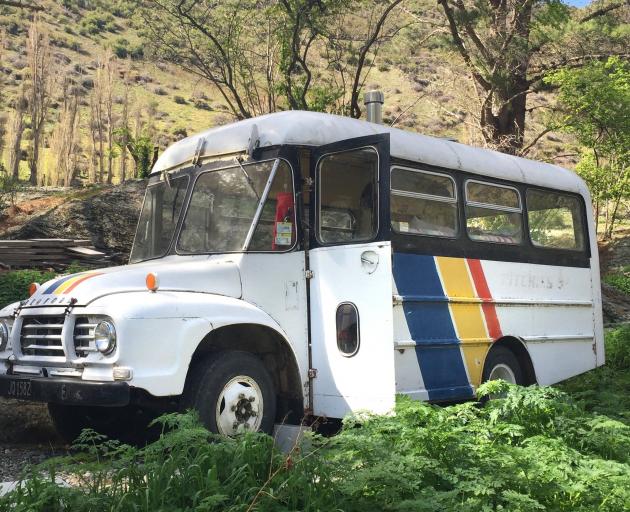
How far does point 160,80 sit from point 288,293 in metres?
59.9

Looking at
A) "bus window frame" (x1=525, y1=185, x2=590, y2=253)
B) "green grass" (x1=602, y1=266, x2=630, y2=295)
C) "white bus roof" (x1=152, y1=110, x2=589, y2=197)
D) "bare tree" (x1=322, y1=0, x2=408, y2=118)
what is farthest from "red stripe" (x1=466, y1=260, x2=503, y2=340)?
"green grass" (x1=602, y1=266, x2=630, y2=295)

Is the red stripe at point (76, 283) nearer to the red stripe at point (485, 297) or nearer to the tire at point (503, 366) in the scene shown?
the red stripe at point (485, 297)

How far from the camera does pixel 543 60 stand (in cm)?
1961

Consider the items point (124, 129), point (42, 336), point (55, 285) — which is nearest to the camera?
point (42, 336)

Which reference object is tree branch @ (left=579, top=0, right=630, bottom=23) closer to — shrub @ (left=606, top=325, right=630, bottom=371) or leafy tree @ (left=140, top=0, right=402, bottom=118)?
leafy tree @ (left=140, top=0, right=402, bottom=118)

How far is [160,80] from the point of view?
63.1 m

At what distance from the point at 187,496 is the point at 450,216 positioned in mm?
4523

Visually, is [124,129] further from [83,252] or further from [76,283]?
[76,283]

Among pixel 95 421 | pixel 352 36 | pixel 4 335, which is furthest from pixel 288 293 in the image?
pixel 352 36

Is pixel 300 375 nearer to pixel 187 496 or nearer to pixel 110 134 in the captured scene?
pixel 187 496

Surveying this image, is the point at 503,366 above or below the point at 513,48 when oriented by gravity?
below

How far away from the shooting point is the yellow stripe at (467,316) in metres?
7.18

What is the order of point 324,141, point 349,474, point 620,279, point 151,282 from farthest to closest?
point 620,279
point 324,141
point 151,282
point 349,474

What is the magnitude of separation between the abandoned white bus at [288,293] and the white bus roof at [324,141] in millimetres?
20
